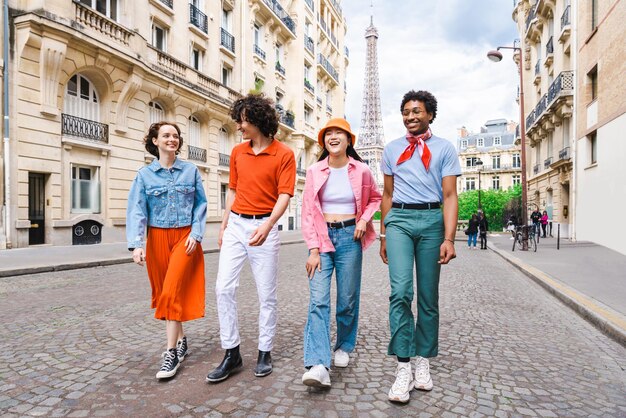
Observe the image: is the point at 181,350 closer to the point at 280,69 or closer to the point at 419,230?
the point at 419,230

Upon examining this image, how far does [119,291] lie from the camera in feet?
22.3

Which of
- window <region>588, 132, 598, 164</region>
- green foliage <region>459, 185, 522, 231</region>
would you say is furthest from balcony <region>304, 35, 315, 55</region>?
green foliage <region>459, 185, 522, 231</region>

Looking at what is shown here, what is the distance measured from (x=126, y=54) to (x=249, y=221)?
Answer: 15543 mm

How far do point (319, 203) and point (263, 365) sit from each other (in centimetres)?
126

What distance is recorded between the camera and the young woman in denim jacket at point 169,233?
3215 mm

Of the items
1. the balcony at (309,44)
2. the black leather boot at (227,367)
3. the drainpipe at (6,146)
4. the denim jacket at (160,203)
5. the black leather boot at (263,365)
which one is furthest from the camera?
the balcony at (309,44)

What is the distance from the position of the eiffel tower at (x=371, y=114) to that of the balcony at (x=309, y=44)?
275 feet

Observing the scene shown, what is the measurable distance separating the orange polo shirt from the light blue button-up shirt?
795 millimetres

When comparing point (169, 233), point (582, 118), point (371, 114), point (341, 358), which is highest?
point (371, 114)

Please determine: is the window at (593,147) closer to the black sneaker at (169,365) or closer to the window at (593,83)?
the window at (593,83)

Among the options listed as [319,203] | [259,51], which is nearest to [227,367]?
[319,203]

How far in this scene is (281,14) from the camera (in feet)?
99.8

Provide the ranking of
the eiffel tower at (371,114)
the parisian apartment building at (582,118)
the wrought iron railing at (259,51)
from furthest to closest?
the eiffel tower at (371,114) → the wrought iron railing at (259,51) → the parisian apartment building at (582,118)

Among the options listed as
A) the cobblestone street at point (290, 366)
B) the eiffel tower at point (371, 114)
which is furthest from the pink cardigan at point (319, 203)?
the eiffel tower at point (371, 114)
